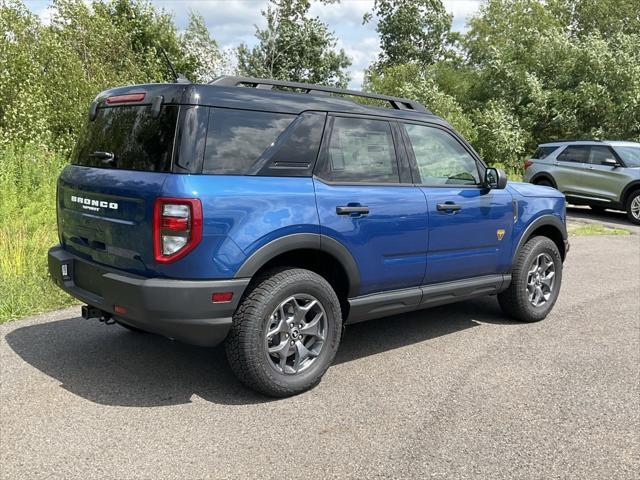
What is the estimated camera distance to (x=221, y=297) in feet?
11.0

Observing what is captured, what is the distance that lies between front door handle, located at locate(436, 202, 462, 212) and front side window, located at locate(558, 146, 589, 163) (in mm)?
11317

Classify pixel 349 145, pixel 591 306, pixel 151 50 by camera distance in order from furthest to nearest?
pixel 151 50, pixel 591 306, pixel 349 145

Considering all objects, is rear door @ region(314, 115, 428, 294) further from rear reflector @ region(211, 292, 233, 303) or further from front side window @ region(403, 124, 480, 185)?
rear reflector @ region(211, 292, 233, 303)

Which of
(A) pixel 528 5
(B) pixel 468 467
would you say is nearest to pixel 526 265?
(B) pixel 468 467

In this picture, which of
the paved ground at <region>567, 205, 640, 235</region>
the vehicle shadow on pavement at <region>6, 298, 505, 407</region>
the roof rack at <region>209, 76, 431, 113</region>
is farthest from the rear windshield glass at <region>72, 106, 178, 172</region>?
the paved ground at <region>567, 205, 640, 235</region>

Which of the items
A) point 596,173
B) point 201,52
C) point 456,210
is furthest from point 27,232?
point 201,52

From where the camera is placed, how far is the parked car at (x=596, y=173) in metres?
13.7

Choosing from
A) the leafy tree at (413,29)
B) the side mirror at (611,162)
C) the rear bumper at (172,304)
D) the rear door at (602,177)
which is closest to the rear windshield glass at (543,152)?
the rear door at (602,177)

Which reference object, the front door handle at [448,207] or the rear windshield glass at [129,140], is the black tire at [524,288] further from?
the rear windshield glass at [129,140]

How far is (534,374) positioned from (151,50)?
19977 millimetres

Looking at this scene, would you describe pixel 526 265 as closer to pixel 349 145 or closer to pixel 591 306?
pixel 591 306

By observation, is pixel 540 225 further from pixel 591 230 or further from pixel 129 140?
pixel 591 230

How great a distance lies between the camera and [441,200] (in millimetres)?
4504

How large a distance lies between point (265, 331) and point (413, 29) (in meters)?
52.3
